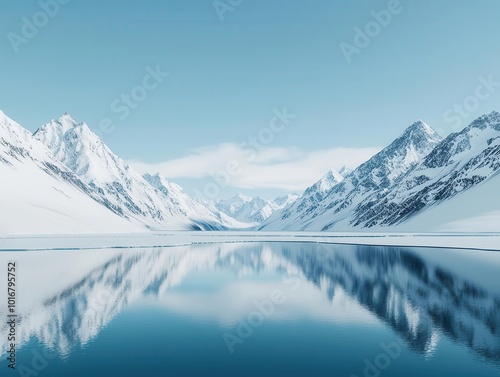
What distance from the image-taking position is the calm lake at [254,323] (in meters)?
23.4

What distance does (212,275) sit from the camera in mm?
58375

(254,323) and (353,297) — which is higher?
(254,323)

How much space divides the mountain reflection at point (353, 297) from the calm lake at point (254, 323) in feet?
0.44

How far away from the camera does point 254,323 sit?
3288cm

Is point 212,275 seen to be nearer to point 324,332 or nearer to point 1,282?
point 1,282

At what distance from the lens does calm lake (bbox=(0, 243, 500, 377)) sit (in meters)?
23.4

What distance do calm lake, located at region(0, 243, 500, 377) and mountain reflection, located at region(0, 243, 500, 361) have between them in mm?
133

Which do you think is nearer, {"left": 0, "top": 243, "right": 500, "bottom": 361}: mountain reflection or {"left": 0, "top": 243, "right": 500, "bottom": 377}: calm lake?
{"left": 0, "top": 243, "right": 500, "bottom": 377}: calm lake

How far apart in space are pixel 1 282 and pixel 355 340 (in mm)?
39490

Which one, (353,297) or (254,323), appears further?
(353,297)

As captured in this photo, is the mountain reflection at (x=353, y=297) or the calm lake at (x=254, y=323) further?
the mountain reflection at (x=353, y=297)

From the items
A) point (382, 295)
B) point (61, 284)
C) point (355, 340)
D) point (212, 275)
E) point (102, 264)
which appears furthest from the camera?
point (102, 264)

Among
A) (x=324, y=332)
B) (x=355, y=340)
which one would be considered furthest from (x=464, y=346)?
(x=324, y=332)

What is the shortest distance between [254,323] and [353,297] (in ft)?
42.9
